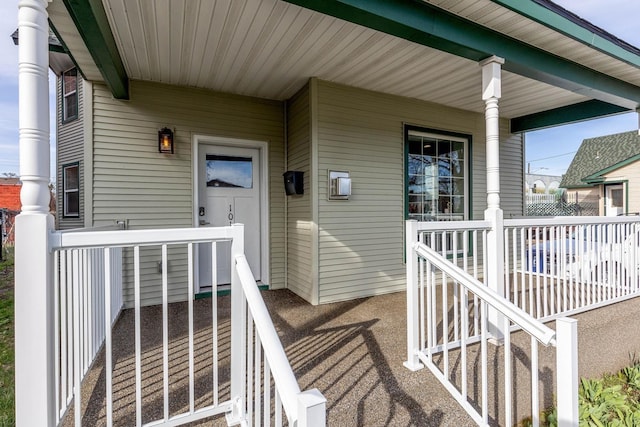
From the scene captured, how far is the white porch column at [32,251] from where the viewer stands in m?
1.25

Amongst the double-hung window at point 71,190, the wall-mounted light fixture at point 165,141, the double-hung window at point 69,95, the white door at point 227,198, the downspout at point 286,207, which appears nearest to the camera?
the wall-mounted light fixture at point 165,141

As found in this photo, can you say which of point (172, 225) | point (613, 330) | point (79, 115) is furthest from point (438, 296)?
point (79, 115)

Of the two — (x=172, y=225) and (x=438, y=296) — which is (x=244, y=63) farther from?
(x=438, y=296)

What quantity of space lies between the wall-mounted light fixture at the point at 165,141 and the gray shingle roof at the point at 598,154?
14.5 metres

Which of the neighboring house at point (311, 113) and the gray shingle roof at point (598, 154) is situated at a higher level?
the gray shingle roof at point (598, 154)

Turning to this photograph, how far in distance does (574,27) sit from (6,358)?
5.38 m

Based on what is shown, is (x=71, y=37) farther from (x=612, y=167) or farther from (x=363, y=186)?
(x=612, y=167)

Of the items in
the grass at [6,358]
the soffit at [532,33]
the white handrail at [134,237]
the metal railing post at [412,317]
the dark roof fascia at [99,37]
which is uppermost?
the soffit at [532,33]

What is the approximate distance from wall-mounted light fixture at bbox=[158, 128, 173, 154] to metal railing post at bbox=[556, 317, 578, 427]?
3910 millimetres

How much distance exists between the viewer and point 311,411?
2.43ft

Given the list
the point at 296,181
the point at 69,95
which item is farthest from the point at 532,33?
the point at 69,95

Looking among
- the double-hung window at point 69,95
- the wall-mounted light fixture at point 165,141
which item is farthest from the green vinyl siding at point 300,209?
the double-hung window at point 69,95

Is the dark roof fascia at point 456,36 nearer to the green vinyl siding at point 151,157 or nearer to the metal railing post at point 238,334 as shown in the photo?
the metal railing post at point 238,334

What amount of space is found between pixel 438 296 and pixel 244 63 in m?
3.60
